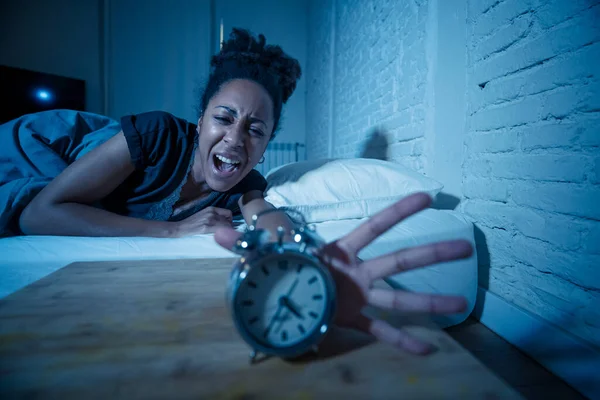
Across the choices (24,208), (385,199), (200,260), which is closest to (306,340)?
(200,260)

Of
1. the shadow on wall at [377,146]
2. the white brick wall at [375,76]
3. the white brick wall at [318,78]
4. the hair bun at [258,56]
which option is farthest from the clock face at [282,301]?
the white brick wall at [318,78]

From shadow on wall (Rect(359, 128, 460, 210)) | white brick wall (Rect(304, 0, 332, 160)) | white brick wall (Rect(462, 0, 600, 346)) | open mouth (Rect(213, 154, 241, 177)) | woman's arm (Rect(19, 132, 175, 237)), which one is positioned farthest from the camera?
white brick wall (Rect(304, 0, 332, 160))

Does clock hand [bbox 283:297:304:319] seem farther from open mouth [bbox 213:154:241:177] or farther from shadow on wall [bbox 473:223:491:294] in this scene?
shadow on wall [bbox 473:223:491:294]

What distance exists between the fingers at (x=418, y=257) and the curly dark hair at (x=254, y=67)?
0.85 meters

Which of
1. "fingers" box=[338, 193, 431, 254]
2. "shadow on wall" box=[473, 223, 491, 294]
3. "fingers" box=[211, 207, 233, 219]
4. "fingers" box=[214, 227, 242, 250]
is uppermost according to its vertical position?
"fingers" box=[338, 193, 431, 254]

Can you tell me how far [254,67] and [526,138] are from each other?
0.93m

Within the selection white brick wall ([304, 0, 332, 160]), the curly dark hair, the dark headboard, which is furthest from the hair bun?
the dark headboard

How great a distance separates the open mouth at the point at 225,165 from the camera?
3.53 ft

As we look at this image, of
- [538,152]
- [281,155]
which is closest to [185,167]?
[538,152]

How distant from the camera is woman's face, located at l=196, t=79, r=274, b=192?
3.37 ft

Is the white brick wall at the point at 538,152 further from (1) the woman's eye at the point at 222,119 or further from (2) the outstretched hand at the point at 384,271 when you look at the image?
(1) the woman's eye at the point at 222,119

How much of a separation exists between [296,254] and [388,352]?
0.59 ft

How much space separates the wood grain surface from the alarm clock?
0.09ft

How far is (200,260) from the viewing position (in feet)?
2.67
